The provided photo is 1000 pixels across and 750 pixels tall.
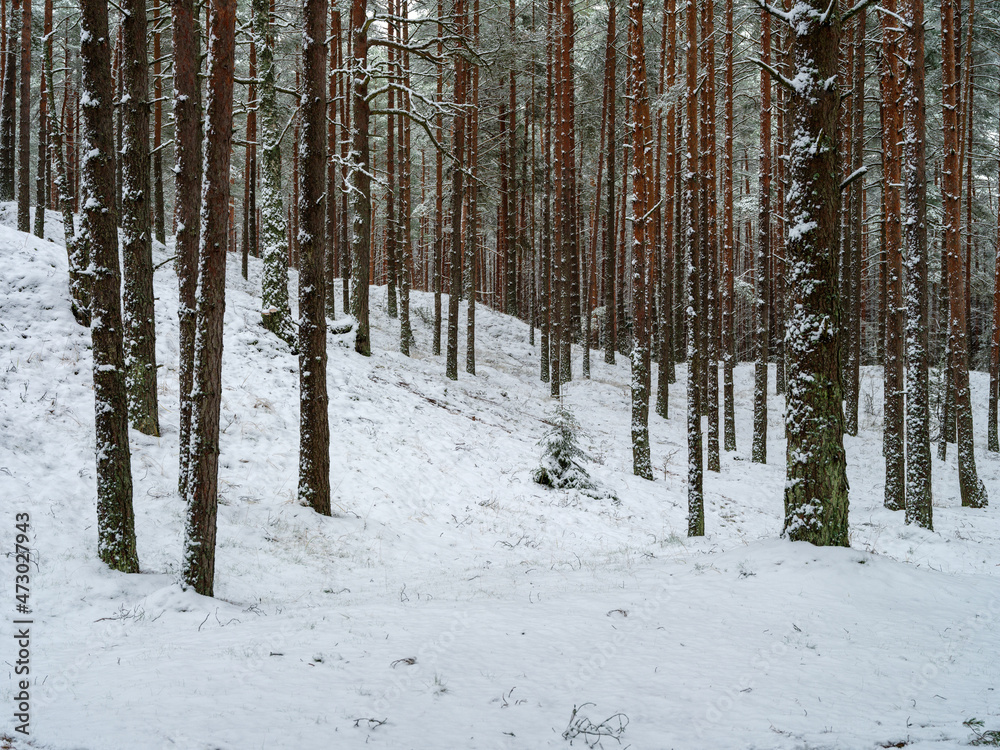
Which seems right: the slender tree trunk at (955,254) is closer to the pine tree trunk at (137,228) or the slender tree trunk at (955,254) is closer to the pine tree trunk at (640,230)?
the pine tree trunk at (640,230)

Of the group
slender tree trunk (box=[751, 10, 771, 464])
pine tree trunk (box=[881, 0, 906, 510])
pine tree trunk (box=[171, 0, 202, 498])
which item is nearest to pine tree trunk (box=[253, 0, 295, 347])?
pine tree trunk (box=[171, 0, 202, 498])

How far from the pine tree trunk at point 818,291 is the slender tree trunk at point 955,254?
907 centimetres

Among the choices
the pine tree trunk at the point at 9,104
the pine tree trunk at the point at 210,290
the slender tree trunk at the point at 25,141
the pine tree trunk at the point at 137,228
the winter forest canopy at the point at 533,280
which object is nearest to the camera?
the pine tree trunk at the point at 210,290

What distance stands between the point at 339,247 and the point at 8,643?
89.0ft

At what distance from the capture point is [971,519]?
12500 mm

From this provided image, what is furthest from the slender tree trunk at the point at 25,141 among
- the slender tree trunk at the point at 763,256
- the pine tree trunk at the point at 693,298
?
the slender tree trunk at the point at 763,256

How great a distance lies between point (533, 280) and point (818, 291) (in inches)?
772

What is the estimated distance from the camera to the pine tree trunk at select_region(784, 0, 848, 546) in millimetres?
6176

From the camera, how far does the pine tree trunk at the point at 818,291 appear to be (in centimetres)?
618

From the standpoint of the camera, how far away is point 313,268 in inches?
344

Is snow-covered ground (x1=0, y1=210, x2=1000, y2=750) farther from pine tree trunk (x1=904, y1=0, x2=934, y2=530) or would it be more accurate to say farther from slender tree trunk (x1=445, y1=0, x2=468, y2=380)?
slender tree trunk (x1=445, y1=0, x2=468, y2=380)

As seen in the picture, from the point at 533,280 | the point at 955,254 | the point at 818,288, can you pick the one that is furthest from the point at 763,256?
the point at 533,280

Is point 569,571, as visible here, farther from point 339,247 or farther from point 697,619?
point 339,247

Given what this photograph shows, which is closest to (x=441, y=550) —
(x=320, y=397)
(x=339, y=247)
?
(x=320, y=397)
